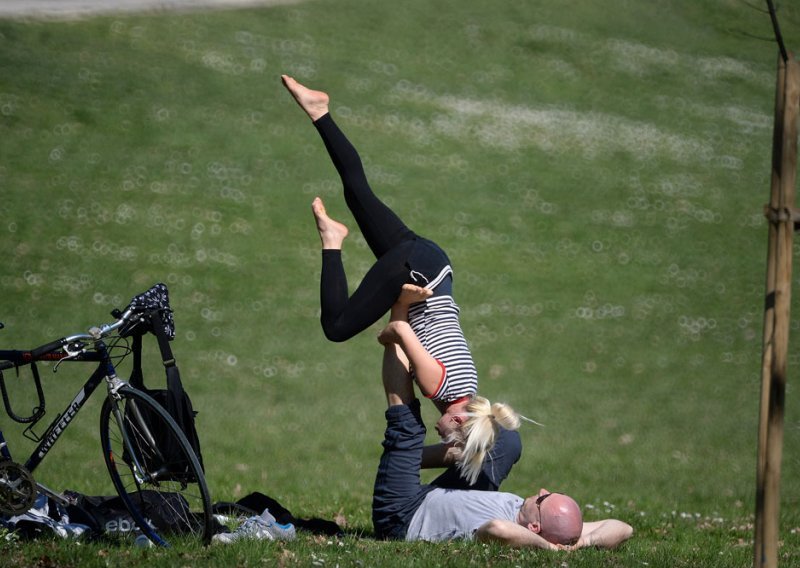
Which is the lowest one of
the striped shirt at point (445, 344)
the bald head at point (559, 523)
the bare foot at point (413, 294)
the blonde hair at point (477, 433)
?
the bald head at point (559, 523)

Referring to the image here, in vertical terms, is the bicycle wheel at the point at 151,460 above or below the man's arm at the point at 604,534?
above

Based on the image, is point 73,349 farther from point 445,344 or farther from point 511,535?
point 511,535

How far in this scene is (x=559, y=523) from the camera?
22.0 feet

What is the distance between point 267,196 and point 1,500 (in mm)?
14243

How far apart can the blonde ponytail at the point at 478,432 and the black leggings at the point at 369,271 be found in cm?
98

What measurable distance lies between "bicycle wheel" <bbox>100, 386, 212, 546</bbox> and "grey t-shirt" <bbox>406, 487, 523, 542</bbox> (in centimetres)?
146

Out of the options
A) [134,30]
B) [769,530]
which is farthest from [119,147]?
[769,530]

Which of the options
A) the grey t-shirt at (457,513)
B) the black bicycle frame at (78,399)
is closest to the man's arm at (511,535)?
the grey t-shirt at (457,513)

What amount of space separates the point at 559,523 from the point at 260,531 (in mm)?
1921

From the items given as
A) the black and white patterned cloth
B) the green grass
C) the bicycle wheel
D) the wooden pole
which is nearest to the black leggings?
the black and white patterned cloth

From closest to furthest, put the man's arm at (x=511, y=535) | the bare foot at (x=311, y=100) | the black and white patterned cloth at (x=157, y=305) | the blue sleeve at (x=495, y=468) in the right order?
the black and white patterned cloth at (x=157, y=305) < the man's arm at (x=511, y=535) < the blue sleeve at (x=495, y=468) < the bare foot at (x=311, y=100)

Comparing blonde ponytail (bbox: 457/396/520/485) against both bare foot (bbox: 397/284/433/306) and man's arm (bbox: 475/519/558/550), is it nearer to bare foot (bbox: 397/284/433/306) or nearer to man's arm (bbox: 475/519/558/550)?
man's arm (bbox: 475/519/558/550)

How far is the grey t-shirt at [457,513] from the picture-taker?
6.89 metres

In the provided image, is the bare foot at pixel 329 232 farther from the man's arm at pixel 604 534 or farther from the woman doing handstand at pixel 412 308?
the man's arm at pixel 604 534
